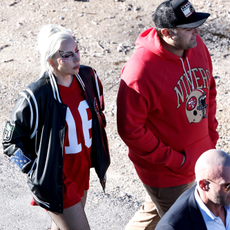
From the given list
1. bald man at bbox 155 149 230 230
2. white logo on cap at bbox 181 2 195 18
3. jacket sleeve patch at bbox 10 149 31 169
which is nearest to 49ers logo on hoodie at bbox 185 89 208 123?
white logo on cap at bbox 181 2 195 18

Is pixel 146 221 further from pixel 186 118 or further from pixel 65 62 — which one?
pixel 65 62

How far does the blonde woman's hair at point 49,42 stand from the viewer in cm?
307

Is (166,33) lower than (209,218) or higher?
higher

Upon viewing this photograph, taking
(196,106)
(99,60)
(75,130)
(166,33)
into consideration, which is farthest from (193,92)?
(99,60)

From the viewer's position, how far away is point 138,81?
3076 millimetres

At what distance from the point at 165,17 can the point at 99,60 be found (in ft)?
14.2

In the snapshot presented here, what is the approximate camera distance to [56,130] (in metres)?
3.02

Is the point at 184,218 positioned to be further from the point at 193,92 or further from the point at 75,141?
the point at 193,92

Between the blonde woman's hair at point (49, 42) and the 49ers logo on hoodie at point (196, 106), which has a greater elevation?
the blonde woman's hair at point (49, 42)

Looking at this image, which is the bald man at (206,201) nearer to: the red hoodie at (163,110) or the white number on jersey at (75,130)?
the red hoodie at (163,110)

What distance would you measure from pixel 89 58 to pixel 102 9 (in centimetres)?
208

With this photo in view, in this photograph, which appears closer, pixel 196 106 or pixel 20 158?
pixel 20 158

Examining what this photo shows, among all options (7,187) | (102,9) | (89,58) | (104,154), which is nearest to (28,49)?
(89,58)

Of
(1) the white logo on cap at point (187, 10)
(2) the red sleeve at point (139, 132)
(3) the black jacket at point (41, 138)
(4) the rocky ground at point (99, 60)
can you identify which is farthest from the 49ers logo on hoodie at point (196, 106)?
(4) the rocky ground at point (99, 60)
